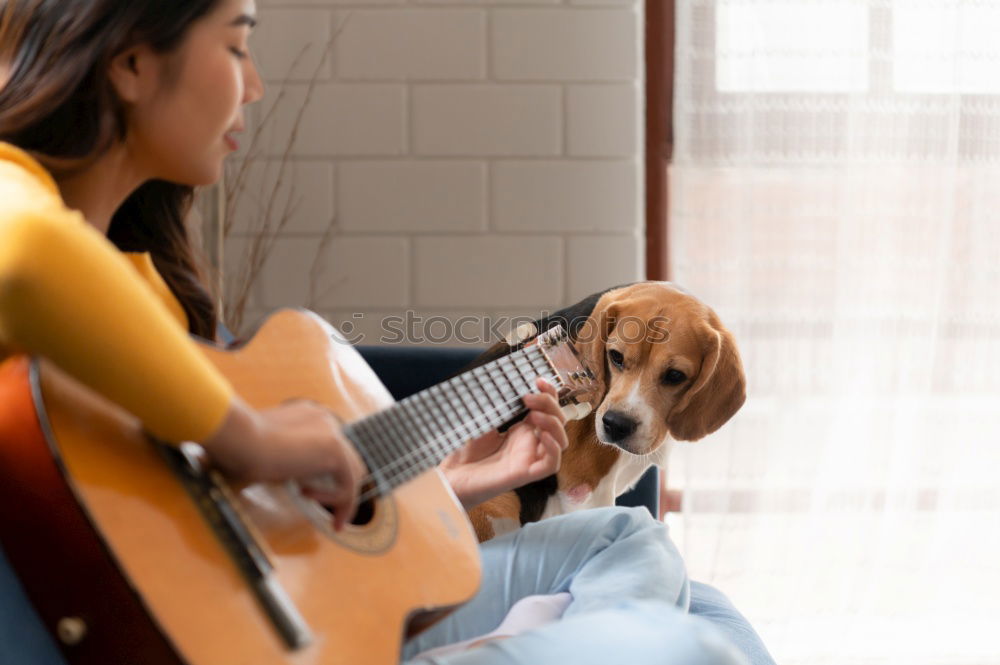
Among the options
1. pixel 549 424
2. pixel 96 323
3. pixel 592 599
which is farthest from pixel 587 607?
A: pixel 96 323

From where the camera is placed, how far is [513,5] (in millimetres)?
2055

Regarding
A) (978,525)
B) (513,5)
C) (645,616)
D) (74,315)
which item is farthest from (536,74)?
(74,315)

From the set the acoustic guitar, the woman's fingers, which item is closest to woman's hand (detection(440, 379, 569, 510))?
the woman's fingers

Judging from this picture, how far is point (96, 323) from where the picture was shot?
58 cm

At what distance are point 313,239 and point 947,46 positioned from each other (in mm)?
1337

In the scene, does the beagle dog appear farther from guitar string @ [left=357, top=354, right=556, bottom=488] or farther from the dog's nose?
guitar string @ [left=357, top=354, right=556, bottom=488]

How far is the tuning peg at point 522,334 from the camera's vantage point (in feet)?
3.69

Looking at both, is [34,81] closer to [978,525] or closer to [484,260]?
[484,260]

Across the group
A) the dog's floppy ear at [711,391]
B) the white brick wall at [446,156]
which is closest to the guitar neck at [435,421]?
the dog's floppy ear at [711,391]

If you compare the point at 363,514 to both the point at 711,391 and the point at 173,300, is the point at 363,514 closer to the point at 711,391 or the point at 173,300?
the point at 173,300

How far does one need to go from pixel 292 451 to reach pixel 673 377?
55 centimetres

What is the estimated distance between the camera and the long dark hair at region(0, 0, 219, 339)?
761mm

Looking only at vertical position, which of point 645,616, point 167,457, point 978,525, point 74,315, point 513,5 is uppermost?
point 513,5

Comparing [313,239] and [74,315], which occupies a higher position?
[74,315]
